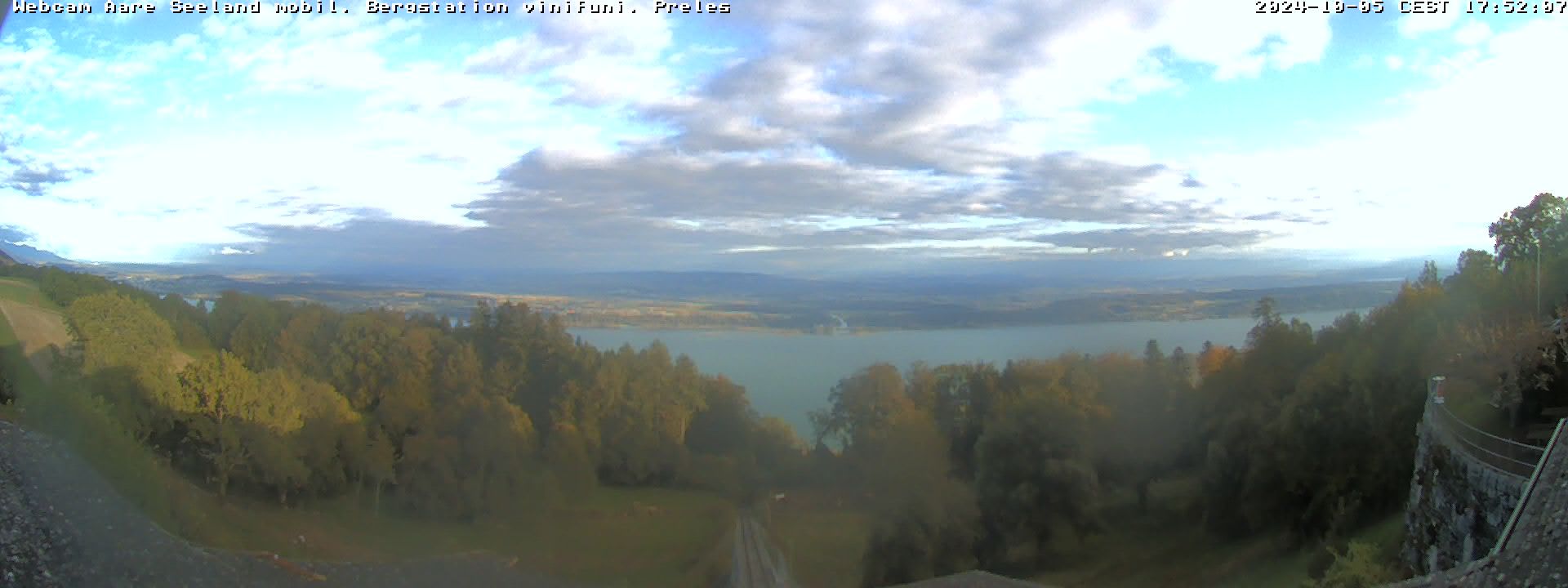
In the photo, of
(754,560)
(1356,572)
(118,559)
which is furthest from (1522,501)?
(118,559)

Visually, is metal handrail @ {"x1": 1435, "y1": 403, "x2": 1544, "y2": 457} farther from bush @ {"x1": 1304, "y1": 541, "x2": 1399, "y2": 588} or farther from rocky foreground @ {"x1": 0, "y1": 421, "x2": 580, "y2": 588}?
rocky foreground @ {"x1": 0, "y1": 421, "x2": 580, "y2": 588}

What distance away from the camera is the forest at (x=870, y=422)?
15.0 feet

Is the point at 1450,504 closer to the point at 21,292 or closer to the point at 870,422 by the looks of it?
the point at 870,422

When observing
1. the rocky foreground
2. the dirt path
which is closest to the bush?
the rocky foreground

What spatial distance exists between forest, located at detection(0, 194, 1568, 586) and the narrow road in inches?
6.6

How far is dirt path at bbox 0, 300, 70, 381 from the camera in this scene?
4945 mm

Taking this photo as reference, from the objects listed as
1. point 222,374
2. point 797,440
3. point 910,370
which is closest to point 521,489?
point 797,440

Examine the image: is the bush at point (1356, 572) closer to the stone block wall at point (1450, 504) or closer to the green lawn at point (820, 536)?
the stone block wall at point (1450, 504)

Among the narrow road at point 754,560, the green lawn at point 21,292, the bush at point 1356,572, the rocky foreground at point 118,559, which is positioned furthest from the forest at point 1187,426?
the green lawn at point 21,292

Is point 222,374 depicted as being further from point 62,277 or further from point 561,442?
point 561,442

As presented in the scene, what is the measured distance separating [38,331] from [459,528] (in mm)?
3096

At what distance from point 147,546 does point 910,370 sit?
455 cm

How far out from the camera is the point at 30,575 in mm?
4445

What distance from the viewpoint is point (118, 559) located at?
446cm
